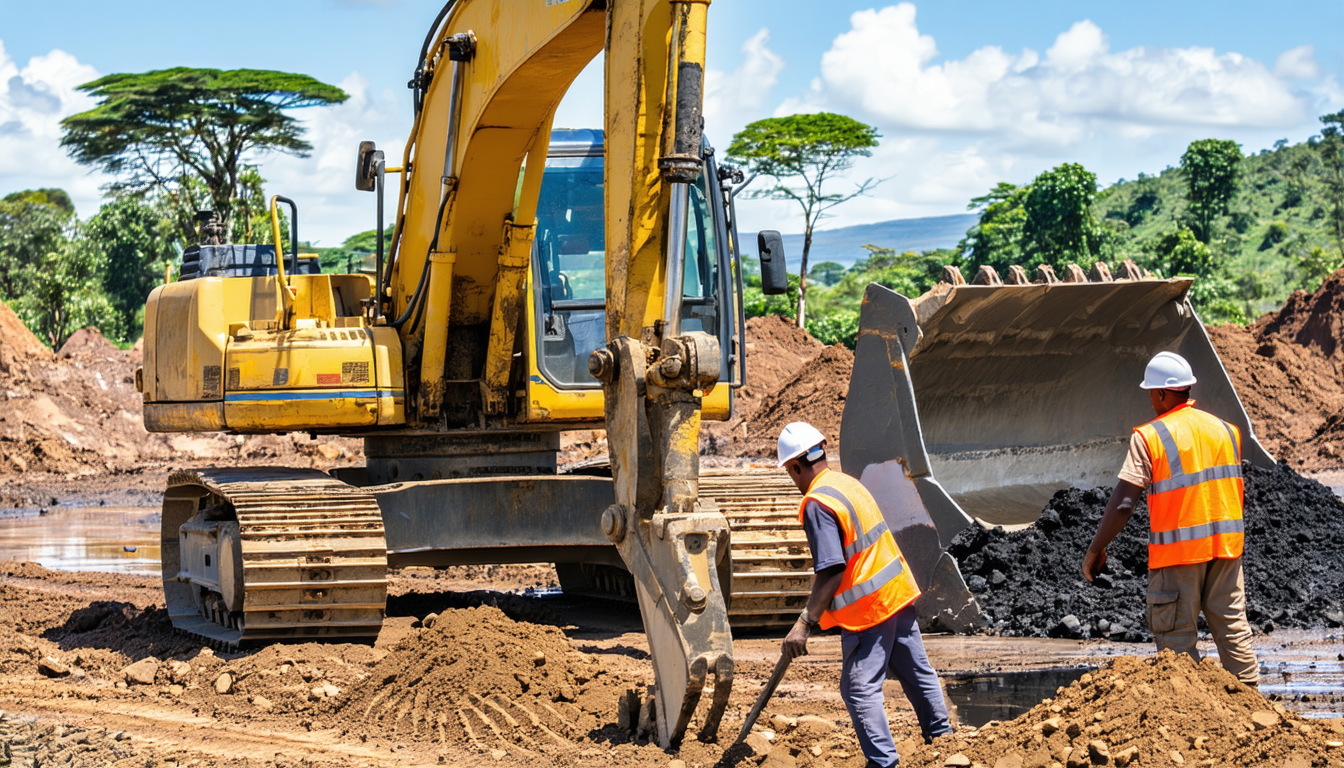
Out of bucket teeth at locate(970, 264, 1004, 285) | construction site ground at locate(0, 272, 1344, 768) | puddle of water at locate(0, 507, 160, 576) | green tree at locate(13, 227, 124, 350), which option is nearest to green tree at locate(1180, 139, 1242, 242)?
green tree at locate(13, 227, 124, 350)

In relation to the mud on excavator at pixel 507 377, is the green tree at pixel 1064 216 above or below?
above

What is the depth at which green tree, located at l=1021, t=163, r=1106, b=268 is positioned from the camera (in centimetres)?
3322

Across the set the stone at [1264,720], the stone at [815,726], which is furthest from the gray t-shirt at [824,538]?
the stone at [1264,720]

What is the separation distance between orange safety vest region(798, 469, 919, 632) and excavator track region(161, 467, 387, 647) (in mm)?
3547

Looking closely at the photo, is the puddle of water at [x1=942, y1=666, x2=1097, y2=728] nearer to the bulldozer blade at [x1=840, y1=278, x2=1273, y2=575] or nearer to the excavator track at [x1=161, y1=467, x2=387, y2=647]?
the bulldozer blade at [x1=840, y1=278, x2=1273, y2=575]

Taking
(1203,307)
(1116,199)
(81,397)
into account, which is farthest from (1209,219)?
(81,397)

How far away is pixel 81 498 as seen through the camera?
68.1 ft

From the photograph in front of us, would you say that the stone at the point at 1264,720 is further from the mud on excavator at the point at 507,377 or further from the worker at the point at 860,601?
the mud on excavator at the point at 507,377

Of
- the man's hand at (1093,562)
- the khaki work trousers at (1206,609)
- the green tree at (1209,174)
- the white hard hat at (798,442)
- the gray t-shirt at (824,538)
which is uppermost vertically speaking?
the green tree at (1209,174)

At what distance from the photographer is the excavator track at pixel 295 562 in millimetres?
7535

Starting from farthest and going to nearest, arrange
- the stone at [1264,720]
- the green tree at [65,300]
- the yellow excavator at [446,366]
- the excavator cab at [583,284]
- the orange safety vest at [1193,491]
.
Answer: the green tree at [65,300]
the excavator cab at [583,284]
the yellow excavator at [446,366]
the orange safety vest at [1193,491]
the stone at [1264,720]

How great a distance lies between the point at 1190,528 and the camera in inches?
216

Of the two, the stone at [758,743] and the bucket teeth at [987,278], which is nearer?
the stone at [758,743]

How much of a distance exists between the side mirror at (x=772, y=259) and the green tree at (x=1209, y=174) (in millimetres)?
35874
